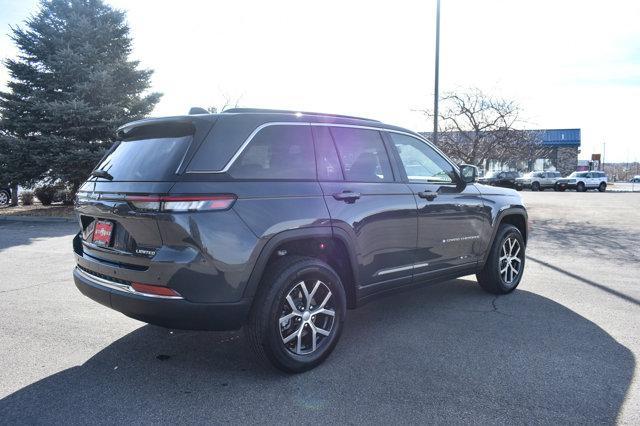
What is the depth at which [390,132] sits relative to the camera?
4453mm

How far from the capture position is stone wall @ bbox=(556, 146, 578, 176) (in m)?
50.0

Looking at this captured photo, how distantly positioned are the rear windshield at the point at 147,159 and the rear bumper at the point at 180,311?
0.77 m

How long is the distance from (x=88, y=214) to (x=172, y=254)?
1042 mm

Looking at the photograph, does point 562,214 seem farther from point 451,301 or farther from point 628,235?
point 451,301

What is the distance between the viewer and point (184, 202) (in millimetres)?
2984

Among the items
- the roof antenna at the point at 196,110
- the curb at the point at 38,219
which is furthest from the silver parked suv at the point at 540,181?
the roof antenna at the point at 196,110

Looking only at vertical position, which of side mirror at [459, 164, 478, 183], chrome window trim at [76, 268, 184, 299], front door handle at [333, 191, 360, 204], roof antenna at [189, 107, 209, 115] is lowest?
chrome window trim at [76, 268, 184, 299]

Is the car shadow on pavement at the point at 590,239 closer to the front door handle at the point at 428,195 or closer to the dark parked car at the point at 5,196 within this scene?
the front door handle at the point at 428,195

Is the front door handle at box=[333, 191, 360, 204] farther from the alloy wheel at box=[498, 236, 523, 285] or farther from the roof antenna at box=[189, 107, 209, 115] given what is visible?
the alloy wheel at box=[498, 236, 523, 285]

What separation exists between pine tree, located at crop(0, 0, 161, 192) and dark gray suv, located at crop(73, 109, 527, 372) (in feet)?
46.4

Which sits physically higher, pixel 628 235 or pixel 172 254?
pixel 172 254

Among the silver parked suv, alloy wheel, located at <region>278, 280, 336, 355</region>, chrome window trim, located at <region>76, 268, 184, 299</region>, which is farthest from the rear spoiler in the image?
the silver parked suv

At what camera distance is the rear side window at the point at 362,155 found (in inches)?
155

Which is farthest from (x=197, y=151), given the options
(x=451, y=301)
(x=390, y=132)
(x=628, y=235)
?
(x=628, y=235)
